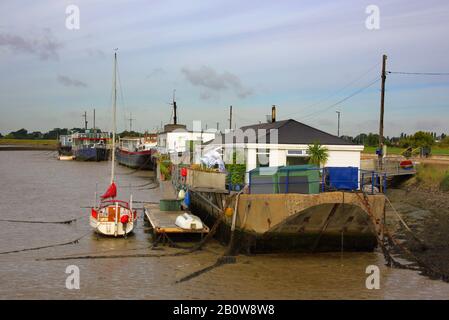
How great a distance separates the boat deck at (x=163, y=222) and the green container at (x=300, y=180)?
443cm

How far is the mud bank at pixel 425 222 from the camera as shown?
2030cm

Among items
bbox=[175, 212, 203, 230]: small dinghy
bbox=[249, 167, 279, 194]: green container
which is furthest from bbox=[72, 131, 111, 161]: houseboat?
bbox=[249, 167, 279, 194]: green container

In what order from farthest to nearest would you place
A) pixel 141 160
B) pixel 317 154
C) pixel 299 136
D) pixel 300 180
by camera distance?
pixel 141 160
pixel 299 136
pixel 317 154
pixel 300 180

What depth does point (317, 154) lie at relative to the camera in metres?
25.6

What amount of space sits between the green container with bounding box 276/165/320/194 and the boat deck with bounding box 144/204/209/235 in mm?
4433

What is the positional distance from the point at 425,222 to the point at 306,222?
8.96 metres

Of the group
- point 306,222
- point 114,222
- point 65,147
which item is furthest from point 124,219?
point 65,147

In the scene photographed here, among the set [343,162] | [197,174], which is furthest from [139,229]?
[343,162]

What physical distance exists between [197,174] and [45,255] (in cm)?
785

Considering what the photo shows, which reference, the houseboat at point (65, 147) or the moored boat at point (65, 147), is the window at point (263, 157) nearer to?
the houseboat at point (65, 147)

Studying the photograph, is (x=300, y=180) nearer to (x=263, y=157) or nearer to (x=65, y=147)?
(x=263, y=157)

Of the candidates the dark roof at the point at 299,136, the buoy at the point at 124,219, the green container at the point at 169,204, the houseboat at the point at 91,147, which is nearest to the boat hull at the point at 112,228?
the buoy at the point at 124,219
